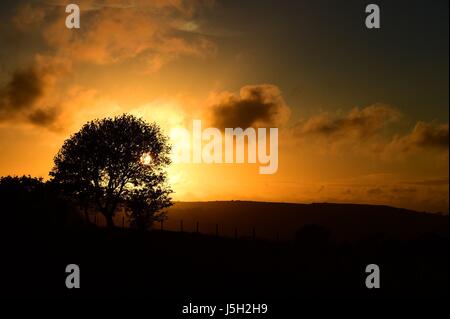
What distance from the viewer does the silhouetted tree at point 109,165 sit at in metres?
68.7

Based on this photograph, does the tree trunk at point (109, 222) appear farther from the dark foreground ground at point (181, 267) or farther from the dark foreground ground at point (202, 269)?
the dark foreground ground at point (202, 269)

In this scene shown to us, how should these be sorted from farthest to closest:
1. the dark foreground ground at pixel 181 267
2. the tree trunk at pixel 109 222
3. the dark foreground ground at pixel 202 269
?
the tree trunk at pixel 109 222, the dark foreground ground at pixel 202 269, the dark foreground ground at pixel 181 267

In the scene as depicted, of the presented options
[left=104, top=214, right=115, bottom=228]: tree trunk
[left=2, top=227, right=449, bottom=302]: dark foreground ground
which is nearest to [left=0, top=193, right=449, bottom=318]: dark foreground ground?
[left=2, top=227, right=449, bottom=302]: dark foreground ground

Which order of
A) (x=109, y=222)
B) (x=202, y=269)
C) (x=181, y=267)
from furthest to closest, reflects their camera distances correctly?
1. (x=109, y=222)
2. (x=181, y=267)
3. (x=202, y=269)

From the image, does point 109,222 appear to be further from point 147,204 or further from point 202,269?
point 202,269

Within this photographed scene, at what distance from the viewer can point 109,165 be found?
226ft

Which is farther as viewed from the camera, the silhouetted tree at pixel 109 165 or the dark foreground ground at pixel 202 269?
the silhouetted tree at pixel 109 165

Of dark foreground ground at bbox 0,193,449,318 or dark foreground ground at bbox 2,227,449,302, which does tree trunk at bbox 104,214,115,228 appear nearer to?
dark foreground ground at bbox 0,193,449,318

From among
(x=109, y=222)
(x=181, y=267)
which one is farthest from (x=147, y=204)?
(x=181, y=267)

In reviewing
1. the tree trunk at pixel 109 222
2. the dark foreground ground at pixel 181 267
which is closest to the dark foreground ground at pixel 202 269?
the dark foreground ground at pixel 181 267

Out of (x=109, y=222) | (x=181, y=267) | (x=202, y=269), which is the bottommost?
(x=202, y=269)
